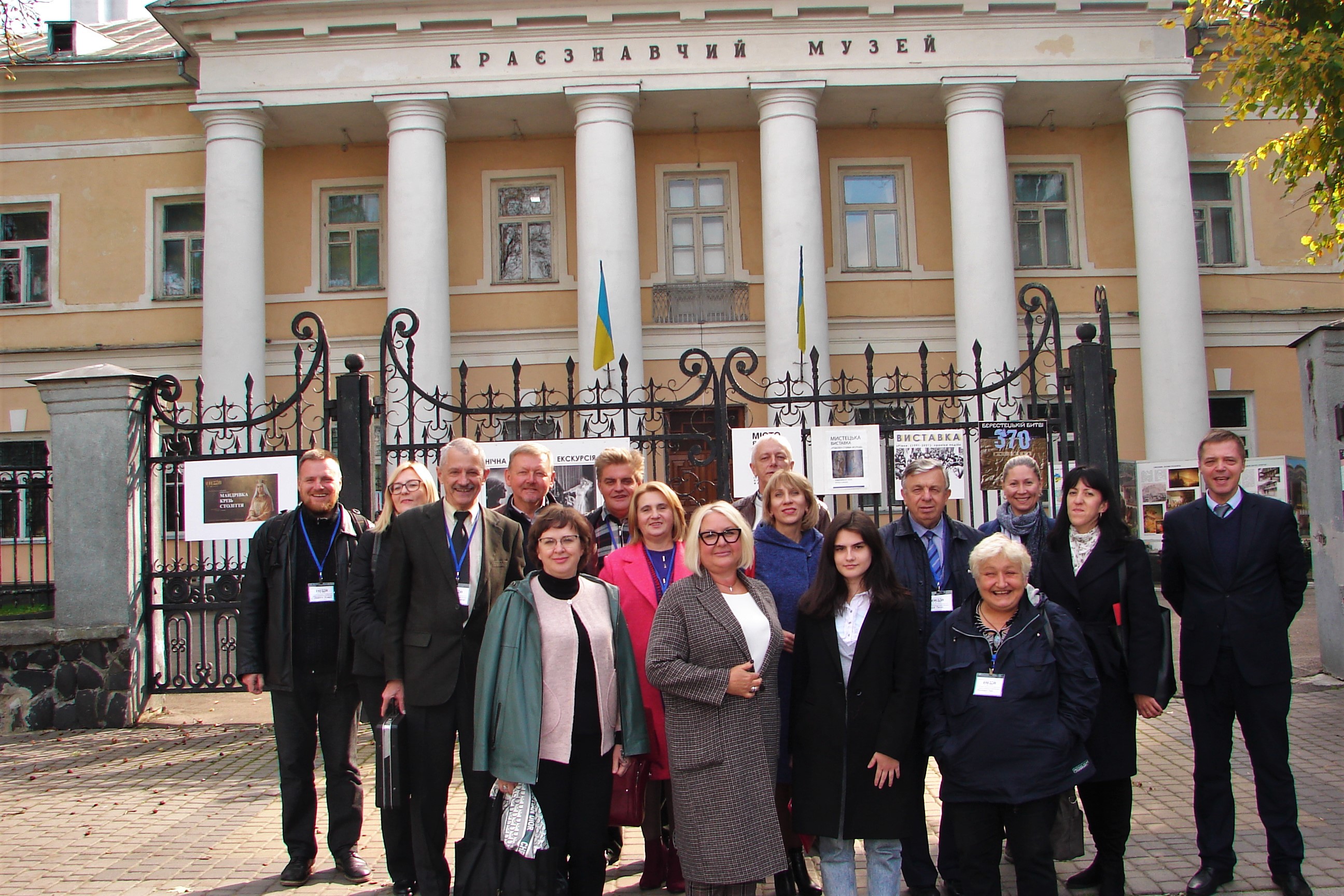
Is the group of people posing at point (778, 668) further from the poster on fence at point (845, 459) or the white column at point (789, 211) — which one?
the white column at point (789, 211)

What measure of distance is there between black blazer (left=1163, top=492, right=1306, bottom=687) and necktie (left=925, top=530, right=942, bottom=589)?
1050 mm

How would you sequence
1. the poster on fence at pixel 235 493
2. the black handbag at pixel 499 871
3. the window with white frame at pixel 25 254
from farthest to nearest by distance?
the window with white frame at pixel 25 254
the poster on fence at pixel 235 493
the black handbag at pixel 499 871

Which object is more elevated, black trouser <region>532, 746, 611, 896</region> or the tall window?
the tall window

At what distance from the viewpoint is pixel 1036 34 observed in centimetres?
1747

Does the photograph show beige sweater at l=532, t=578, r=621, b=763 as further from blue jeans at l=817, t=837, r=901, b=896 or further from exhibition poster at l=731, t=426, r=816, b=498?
exhibition poster at l=731, t=426, r=816, b=498

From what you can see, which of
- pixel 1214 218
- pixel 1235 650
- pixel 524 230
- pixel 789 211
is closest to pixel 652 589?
pixel 1235 650

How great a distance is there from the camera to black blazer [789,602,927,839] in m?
4.24

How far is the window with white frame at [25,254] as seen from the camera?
19.2 m

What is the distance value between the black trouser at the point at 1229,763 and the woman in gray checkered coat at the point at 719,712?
6.50 ft

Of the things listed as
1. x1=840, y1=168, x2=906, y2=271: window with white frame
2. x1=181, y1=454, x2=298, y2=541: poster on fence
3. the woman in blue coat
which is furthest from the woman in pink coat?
x1=840, y1=168, x2=906, y2=271: window with white frame

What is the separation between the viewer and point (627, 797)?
466cm

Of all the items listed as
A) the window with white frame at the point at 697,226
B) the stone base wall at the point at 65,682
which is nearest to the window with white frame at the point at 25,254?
the window with white frame at the point at 697,226

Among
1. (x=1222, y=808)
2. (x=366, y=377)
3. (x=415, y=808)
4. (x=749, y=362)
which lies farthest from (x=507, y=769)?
(x=749, y=362)

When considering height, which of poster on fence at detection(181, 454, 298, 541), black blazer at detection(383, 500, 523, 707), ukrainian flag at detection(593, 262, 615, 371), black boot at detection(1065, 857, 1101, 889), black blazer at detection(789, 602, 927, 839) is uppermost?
ukrainian flag at detection(593, 262, 615, 371)
